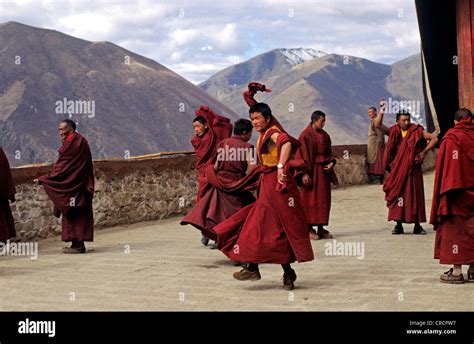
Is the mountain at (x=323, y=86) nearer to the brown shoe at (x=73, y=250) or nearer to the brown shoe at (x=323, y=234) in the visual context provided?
the brown shoe at (x=323, y=234)

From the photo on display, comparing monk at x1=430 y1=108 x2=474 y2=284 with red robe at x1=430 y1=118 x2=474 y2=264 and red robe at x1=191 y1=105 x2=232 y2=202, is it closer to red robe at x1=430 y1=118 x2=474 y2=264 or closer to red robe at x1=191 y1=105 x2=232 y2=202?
red robe at x1=430 y1=118 x2=474 y2=264

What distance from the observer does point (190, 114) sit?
53781mm

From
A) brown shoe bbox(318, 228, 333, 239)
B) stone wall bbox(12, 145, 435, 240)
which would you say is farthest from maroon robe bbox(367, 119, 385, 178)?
brown shoe bbox(318, 228, 333, 239)

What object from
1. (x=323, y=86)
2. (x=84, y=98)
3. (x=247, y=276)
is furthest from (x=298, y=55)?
(x=247, y=276)

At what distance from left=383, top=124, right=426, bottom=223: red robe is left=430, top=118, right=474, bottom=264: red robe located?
12.0ft

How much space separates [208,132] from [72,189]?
5.53 ft

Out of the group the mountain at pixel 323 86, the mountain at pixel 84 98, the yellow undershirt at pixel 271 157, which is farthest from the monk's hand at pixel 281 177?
the mountain at pixel 323 86

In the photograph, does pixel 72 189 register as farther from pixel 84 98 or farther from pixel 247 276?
pixel 84 98

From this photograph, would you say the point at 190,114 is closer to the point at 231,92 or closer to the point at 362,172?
the point at 231,92

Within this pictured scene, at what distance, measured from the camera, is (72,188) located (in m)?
9.34

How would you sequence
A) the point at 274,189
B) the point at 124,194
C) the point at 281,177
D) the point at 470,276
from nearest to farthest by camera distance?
the point at 281,177 < the point at 274,189 < the point at 470,276 < the point at 124,194

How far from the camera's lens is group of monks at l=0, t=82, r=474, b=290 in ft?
21.6

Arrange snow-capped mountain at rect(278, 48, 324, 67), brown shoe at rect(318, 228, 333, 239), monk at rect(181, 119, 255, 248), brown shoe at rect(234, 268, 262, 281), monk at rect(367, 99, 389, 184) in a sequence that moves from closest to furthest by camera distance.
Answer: brown shoe at rect(234, 268, 262, 281), monk at rect(181, 119, 255, 248), brown shoe at rect(318, 228, 333, 239), monk at rect(367, 99, 389, 184), snow-capped mountain at rect(278, 48, 324, 67)
